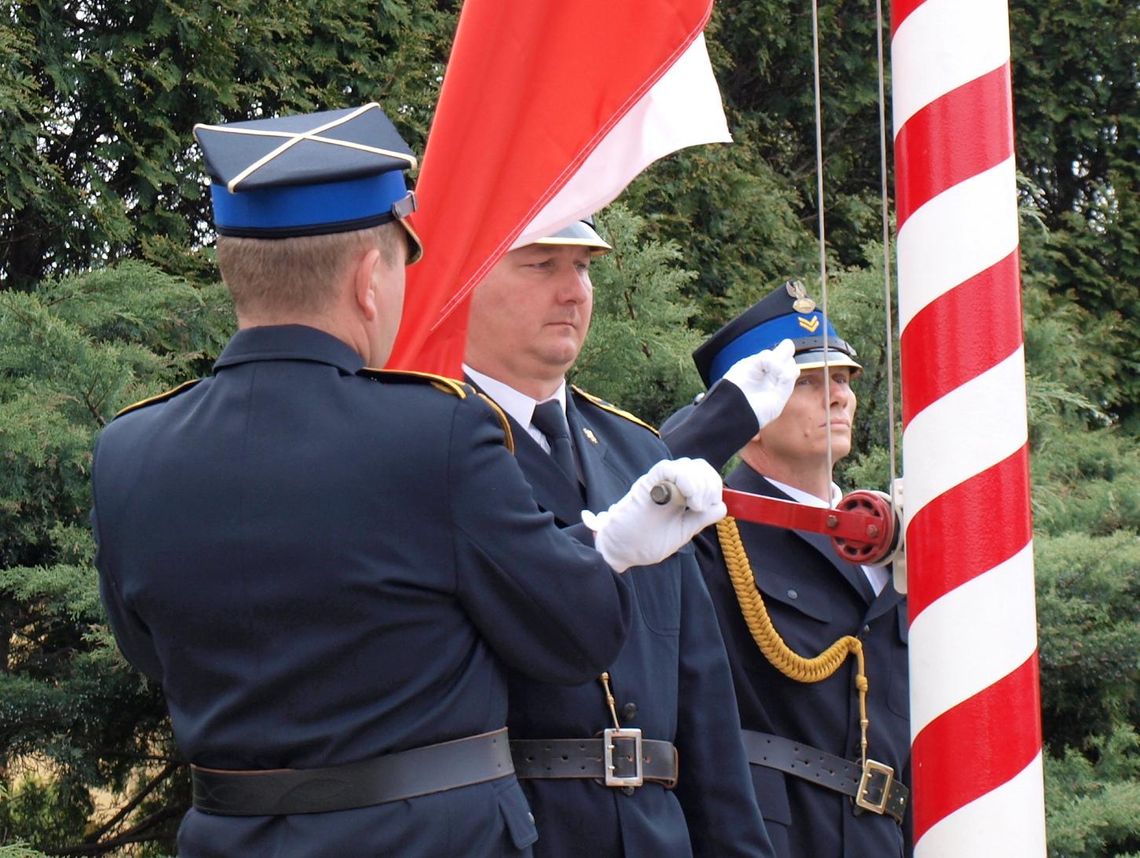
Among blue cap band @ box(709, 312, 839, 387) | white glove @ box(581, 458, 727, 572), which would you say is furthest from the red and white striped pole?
blue cap band @ box(709, 312, 839, 387)

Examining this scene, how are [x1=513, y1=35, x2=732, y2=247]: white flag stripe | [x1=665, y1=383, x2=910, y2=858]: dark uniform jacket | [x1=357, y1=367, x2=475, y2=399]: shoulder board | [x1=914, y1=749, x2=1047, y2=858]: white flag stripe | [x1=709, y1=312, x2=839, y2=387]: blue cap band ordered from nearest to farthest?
[x1=357, y1=367, x2=475, y2=399]: shoulder board → [x1=914, y1=749, x2=1047, y2=858]: white flag stripe → [x1=513, y1=35, x2=732, y2=247]: white flag stripe → [x1=665, y1=383, x2=910, y2=858]: dark uniform jacket → [x1=709, y1=312, x2=839, y2=387]: blue cap band

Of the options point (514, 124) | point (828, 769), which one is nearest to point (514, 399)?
point (514, 124)

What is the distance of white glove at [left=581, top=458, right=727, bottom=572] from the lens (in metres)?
2.15

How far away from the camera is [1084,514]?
19.9 feet

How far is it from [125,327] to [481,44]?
225 centimetres

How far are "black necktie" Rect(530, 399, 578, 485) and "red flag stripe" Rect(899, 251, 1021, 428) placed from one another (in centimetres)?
67

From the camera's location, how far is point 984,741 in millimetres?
2322

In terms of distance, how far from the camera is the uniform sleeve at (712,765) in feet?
9.32

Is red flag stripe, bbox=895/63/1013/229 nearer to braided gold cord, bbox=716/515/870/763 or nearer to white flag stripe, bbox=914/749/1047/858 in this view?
white flag stripe, bbox=914/749/1047/858

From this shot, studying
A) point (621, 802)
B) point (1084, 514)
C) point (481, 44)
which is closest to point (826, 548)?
point (621, 802)

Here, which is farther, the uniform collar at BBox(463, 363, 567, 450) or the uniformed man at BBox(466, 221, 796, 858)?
the uniform collar at BBox(463, 363, 567, 450)

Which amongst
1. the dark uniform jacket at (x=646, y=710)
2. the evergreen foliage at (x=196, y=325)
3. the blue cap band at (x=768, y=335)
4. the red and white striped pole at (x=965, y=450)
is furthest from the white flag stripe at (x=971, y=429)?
the evergreen foliage at (x=196, y=325)

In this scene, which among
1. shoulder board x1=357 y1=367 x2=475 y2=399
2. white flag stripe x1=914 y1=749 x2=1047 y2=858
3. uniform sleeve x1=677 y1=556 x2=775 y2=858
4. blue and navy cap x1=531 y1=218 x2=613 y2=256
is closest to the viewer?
shoulder board x1=357 y1=367 x2=475 y2=399

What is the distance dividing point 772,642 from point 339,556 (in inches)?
68.0
